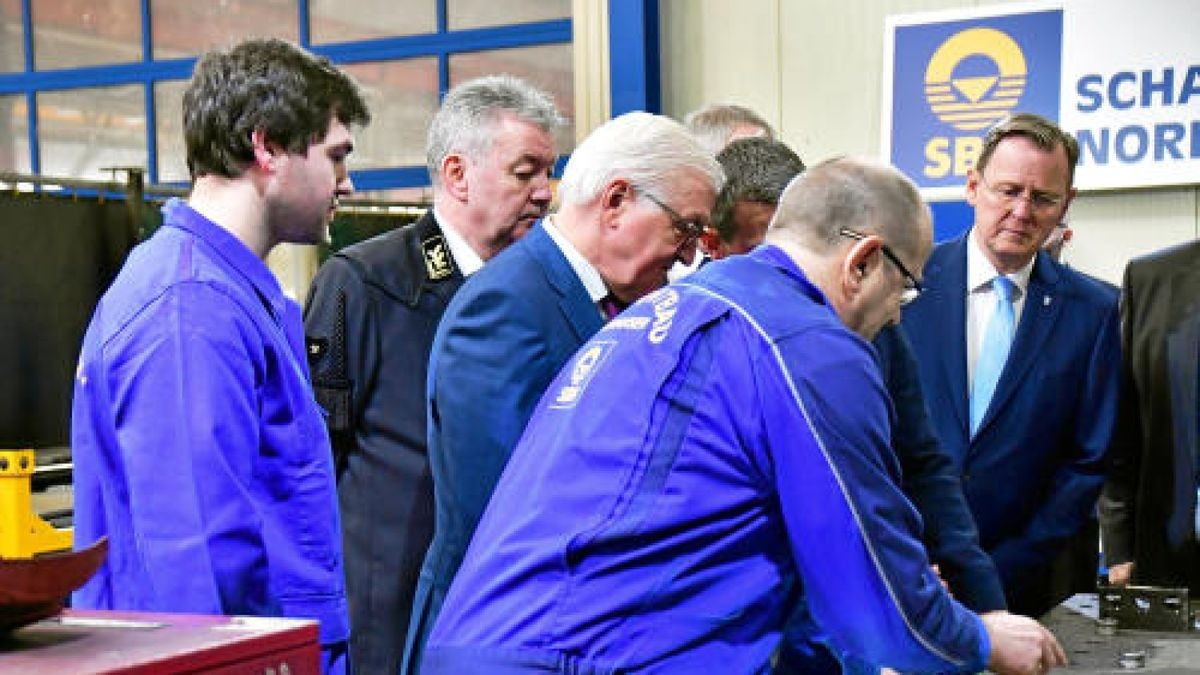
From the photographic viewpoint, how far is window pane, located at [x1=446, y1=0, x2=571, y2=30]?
6.61m

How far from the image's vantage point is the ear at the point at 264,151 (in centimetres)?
195

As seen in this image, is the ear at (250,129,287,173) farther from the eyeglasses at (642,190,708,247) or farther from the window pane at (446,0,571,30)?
the window pane at (446,0,571,30)

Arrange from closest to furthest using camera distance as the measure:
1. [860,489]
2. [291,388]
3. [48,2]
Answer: [860,489] → [291,388] → [48,2]

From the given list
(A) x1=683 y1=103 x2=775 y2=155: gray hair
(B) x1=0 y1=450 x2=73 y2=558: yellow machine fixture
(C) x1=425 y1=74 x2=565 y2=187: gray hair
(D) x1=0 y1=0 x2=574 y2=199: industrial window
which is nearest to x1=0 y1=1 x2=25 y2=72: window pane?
(D) x1=0 y1=0 x2=574 y2=199: industrial window

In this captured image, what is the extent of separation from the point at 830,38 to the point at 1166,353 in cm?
299

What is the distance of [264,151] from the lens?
1959 millimetres

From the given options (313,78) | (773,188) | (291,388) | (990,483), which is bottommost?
(990,483)

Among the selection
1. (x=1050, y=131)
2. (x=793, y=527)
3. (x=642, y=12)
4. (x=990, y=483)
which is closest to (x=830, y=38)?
(x=642, y=12)

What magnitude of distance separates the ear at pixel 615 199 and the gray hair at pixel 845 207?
33cm

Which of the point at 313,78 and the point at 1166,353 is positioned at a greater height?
the point at 313,78

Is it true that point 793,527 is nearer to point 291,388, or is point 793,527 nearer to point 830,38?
point 291,388

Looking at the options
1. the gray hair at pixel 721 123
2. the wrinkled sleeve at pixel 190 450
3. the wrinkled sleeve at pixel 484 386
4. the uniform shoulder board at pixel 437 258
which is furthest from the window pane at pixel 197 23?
the wrinkled sleeve at pixel 190 450

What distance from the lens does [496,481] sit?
2.07m

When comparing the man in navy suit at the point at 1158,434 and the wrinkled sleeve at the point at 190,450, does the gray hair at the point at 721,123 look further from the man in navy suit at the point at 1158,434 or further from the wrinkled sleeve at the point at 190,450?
the wrinkled sleeve at the point at 190,450
